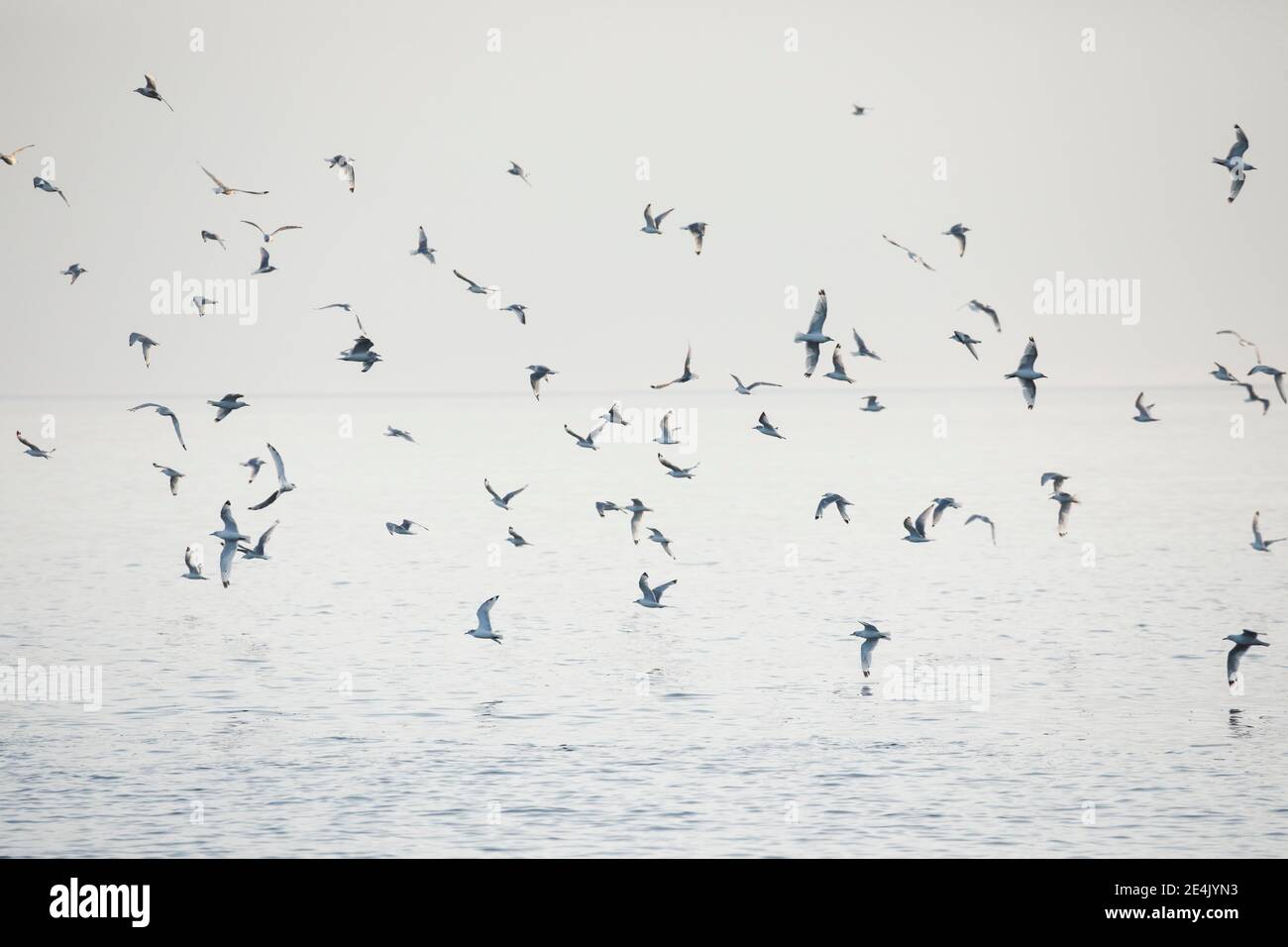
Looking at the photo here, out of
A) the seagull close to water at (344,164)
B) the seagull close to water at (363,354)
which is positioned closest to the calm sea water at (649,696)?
the seagull close to water at (363,354)

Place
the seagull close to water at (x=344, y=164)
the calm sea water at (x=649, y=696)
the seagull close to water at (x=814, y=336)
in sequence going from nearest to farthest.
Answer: the calm sea water at (x=649, y=696) → the seagull close to water at (x=814, y=336) → the seagull close to water at (x=344, y=164)

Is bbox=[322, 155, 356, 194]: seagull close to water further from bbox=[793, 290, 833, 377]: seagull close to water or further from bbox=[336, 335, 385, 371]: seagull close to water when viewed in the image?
bbox=[793, 290, 833, 377]: seagull close to water

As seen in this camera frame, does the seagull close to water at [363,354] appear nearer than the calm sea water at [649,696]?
No

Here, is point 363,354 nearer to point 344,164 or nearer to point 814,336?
point 344,164

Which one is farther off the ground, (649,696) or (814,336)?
(814,336)

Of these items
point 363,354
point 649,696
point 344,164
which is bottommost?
point 649,696

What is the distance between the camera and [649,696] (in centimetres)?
5128

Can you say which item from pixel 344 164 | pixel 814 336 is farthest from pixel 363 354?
pixel 814 336

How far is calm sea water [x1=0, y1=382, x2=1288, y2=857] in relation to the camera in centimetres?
3866

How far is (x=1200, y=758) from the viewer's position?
43594 mm

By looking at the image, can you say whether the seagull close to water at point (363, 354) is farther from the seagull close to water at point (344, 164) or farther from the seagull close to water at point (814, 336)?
the seagull close to water at point (814, 336)

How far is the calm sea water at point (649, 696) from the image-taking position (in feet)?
127
